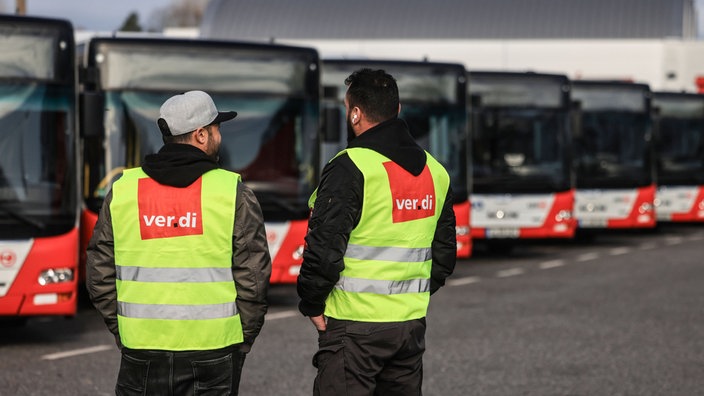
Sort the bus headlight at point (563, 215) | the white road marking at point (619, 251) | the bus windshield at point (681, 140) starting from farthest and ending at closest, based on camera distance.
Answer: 1. the bus windshield at point (681, 140)
2. the white road marking at point (619, 251)
3. the bus headlight at point (563, 215)

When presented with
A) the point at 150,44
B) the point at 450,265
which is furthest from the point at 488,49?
the point at 450,265

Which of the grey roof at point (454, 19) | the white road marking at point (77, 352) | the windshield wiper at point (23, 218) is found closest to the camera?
the white road marking at point (77, 352)

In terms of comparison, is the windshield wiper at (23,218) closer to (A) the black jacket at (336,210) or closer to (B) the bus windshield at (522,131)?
(A) the black jacket at (336,210)

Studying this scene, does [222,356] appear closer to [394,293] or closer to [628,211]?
[394,293]

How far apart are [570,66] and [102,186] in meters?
45.4

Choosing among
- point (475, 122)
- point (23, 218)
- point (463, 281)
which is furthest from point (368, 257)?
point (475, 122)

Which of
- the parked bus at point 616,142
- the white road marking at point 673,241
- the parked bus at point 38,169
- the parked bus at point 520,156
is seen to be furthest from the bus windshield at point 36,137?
the white road marking at point 673,241

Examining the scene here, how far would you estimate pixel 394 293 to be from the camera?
518 cm

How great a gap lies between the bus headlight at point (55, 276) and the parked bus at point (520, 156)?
996 cm

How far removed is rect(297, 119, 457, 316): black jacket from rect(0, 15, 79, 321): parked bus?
5.92 metres

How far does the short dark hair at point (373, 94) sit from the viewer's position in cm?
516

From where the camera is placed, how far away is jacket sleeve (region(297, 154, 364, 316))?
5.01 meters

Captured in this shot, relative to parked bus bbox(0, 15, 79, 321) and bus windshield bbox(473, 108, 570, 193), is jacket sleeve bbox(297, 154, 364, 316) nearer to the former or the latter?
parked bus bbox(0, 15, 79, 321)

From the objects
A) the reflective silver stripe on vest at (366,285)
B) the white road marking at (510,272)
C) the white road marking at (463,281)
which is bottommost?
the white road marking at (510,272)
